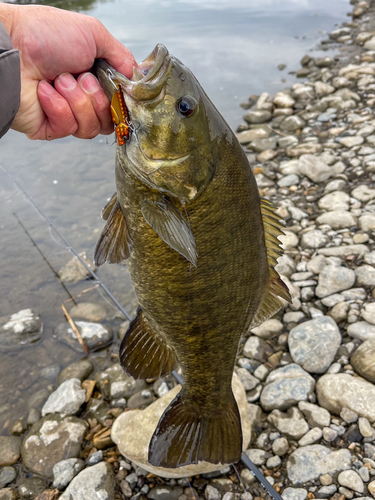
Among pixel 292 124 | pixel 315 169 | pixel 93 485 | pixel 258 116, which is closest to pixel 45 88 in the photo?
pixel 93 485

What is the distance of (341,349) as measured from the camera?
3920mm

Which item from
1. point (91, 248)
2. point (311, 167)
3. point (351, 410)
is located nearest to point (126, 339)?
point (351, 410)

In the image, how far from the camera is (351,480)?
115 inches

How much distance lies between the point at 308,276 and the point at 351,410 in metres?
1.72

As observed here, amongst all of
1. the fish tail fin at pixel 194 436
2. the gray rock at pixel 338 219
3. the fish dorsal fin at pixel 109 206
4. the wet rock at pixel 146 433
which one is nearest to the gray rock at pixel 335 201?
the gray rock at pixel 338 219

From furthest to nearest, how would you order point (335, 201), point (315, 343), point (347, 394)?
point (335, 201)
point (315, 343)
point (347, 394)

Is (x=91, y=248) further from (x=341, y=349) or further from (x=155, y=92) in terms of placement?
(x=155, y=92)

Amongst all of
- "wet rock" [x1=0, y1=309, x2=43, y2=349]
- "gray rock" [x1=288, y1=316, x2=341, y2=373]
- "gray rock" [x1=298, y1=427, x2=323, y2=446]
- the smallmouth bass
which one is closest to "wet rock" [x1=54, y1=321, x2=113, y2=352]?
"wet rock" [x1=0, y1=309, x2=43, y2=349]

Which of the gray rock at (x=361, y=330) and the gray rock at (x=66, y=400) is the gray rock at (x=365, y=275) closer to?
the gray rock at (x=361, y=330)

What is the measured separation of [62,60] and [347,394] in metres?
3.17

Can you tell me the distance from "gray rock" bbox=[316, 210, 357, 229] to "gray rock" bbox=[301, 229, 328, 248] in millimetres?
225

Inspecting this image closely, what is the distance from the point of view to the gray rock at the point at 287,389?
3.60m

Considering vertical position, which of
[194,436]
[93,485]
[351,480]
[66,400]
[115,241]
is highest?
[115,241]

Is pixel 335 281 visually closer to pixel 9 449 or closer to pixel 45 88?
pixel 45 88
